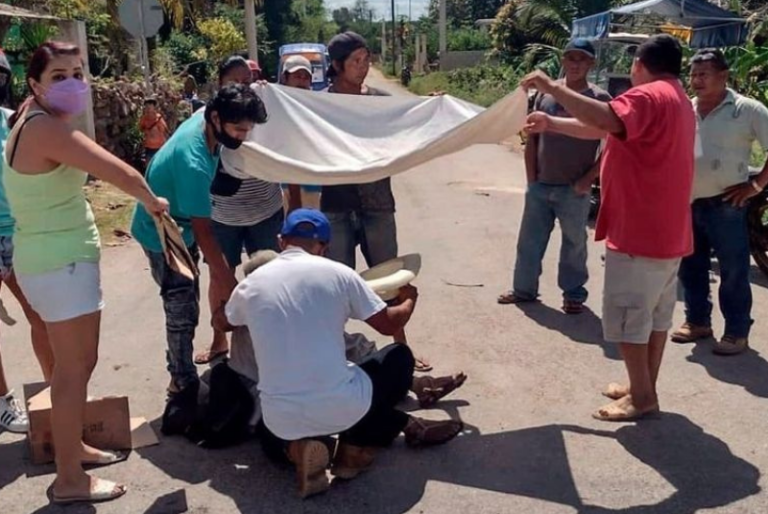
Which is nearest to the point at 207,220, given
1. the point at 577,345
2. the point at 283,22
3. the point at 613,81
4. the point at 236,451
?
the point at 236,451

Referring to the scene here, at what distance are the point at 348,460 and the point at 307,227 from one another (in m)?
1.08

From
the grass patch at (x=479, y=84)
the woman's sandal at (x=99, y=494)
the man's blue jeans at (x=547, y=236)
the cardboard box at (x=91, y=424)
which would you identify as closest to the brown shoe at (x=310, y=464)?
the woman's sandal at (x=99, y=494)

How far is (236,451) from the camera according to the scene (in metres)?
4.36

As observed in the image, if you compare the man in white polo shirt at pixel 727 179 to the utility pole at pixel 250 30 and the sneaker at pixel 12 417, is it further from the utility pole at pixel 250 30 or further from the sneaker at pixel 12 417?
the utility pole at pixel 250 30

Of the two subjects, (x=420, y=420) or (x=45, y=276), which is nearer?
(x=45, y=276)

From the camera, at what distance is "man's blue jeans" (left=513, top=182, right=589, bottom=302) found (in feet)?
21.2

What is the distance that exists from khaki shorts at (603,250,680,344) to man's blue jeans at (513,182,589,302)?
1971 millimetres

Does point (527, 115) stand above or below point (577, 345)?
above

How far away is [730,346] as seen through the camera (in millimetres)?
5551

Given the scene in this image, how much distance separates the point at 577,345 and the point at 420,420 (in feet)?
6.10

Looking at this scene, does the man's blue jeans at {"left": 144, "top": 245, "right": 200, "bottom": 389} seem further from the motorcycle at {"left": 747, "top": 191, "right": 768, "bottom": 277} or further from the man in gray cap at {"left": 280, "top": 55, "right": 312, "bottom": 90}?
the motorcycle at {"left": 747, "top": 191, "right": 768, "bottom": 277}

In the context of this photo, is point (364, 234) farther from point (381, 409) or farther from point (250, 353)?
point (381, 409)

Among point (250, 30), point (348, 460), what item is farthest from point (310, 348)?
point (250, 30)

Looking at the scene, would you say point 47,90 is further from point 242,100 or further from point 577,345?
point 577,345
